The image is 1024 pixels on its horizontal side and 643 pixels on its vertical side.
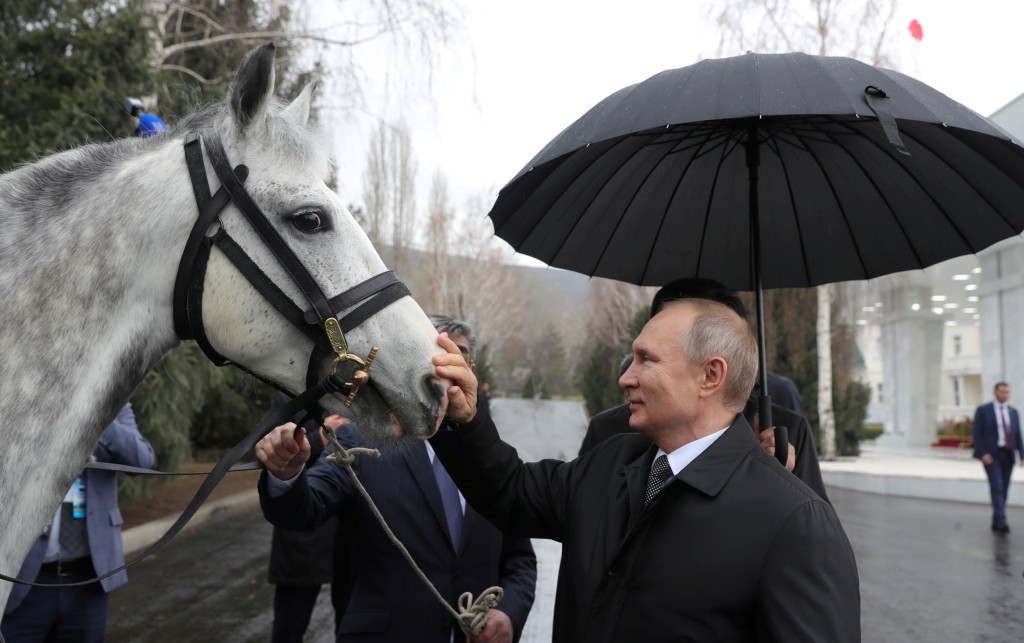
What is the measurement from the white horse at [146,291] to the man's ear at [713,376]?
2.33 feet

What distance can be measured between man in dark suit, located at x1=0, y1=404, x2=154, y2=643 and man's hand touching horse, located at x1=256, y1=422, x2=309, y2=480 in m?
1.56

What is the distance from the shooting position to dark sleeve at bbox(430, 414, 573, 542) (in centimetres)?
217

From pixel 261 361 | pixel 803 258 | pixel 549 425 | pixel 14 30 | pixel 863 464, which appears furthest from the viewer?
pixel 549 425

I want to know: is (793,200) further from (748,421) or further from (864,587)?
(864,587)

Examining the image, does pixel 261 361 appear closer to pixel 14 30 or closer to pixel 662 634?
pixel 662 634

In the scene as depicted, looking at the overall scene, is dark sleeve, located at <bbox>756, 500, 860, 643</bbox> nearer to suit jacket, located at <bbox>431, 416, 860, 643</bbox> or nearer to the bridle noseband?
suit jacket, located at <bbox>431, 416, 860, 643</bbox>

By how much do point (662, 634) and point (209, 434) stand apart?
52.8 ft

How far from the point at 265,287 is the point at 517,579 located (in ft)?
6.00

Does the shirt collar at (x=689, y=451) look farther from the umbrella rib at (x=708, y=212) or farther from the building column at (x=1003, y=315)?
the building column at (x=1003, y=315)

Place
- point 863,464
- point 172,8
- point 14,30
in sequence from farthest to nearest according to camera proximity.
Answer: point 863,464, point 172,8, point 14,30

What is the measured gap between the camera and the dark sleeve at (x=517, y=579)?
9.76 feet

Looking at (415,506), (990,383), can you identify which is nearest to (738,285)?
(415,506)

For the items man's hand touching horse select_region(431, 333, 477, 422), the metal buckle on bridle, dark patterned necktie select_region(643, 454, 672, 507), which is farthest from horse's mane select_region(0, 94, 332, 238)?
dark patterned necktie select_region(643, 454, 672, 507)

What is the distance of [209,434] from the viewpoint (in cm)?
1630
